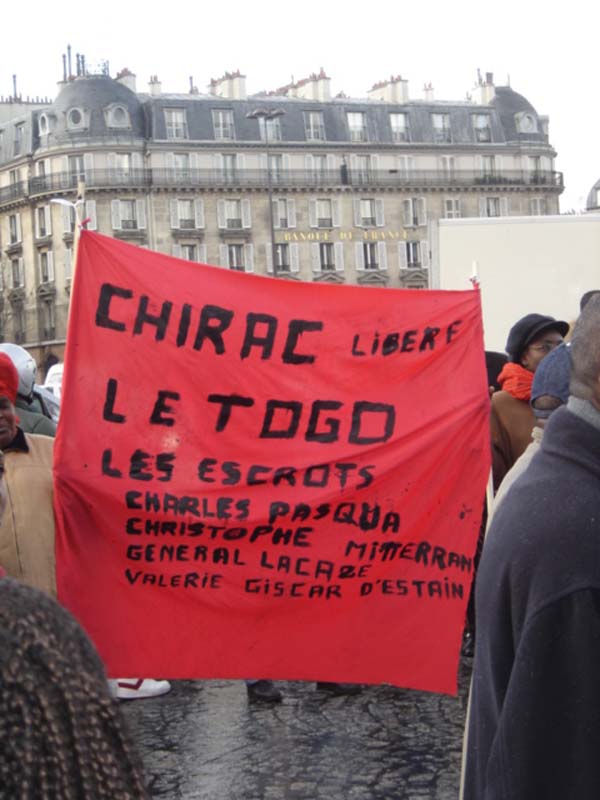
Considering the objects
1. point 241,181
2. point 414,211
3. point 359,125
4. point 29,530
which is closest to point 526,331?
point 29,530

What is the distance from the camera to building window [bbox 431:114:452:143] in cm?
8625

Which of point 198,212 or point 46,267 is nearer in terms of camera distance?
point 198,212

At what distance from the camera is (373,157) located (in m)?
83.9

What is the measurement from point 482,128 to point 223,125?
49.6 ft

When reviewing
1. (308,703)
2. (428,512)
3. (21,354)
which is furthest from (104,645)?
(21,354)

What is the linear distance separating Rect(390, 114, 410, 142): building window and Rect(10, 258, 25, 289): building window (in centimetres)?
2077

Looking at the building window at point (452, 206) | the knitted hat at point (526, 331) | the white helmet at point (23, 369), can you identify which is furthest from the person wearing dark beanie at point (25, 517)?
the building window at point (452, 206)

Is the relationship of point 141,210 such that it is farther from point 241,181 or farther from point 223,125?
point 223,125

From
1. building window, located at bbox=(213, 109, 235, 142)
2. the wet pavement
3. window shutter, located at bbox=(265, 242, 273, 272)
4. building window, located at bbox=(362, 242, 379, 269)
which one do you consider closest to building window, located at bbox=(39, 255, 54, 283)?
building window, located at bbox=(213, 109, 235, 142)

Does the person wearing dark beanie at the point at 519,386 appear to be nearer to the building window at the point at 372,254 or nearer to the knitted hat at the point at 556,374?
the knitted hat at the point at 556,374

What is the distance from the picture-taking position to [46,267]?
265 feet

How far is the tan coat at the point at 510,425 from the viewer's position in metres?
8.38

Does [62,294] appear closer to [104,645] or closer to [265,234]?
[265,234]

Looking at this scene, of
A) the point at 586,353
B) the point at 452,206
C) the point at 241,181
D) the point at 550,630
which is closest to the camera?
the point at 550,630
